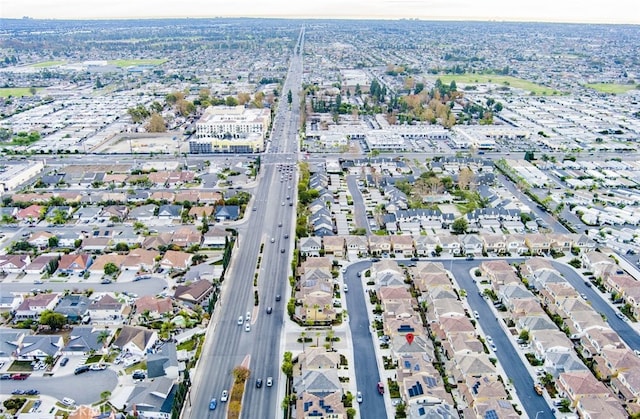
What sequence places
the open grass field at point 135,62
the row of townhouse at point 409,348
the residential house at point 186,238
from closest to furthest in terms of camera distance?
the row of townhouse at point 409,348 → the residential house at point 186,238 → the open grass field at point 135,62

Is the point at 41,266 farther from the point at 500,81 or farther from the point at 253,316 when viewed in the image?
the point at 500,81

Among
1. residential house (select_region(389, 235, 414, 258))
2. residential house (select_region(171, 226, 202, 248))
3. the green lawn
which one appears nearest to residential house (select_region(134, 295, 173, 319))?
residential house (select_region(171, 226, 202, 248))

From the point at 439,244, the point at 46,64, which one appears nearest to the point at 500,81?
the point at 439,244

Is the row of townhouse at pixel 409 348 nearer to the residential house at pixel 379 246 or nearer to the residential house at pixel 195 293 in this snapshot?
the residential house at pixel 379 246

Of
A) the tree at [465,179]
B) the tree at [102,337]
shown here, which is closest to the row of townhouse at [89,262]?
the tree at [102,337]

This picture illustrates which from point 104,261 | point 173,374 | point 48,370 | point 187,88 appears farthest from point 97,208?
point 187,88

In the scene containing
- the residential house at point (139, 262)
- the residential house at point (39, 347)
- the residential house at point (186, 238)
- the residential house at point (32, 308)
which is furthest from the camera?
the residential house at point (186, 238)

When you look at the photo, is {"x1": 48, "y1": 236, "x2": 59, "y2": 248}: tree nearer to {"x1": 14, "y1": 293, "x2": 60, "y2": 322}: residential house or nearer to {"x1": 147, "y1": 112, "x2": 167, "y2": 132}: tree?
{"x1": 14, "y1": 293, "x2": 60, "y2": 322}: residential house
